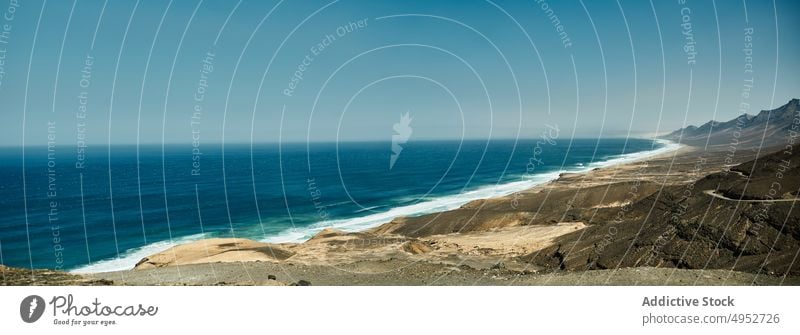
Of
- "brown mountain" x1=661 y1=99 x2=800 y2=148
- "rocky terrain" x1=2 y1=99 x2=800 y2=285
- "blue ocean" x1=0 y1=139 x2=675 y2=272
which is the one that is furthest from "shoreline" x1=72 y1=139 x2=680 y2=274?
"brown mountain" x1=661 y1=99 x2=800 y2=148

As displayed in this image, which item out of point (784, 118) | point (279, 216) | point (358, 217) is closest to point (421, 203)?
point (358, 217)

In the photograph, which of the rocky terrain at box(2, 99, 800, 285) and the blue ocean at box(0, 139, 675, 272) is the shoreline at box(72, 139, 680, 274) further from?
the rocky terrain at box(2, 99, 800, 285)

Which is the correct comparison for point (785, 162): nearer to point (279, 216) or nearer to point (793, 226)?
point (793, 226)

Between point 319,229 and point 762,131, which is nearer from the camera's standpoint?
point 319,229
